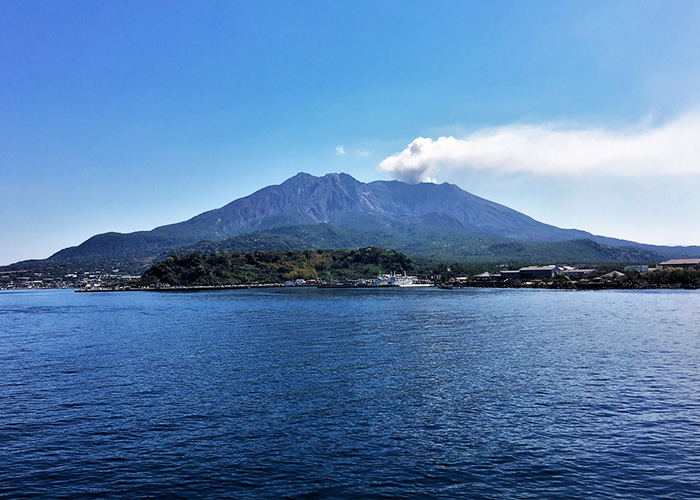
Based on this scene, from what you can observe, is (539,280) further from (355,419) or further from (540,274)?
(355,419)

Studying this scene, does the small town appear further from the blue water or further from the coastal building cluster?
the blue water

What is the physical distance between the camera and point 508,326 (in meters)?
51.1

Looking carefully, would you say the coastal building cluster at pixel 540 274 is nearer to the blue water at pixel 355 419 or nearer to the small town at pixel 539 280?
the small town at pixel 539 280

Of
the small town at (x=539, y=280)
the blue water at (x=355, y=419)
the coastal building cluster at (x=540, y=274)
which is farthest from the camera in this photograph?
the coastal building cluster at (x=540, y=274)

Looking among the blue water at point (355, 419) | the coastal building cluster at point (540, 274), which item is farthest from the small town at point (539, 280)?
the blue water at point (355, 419)

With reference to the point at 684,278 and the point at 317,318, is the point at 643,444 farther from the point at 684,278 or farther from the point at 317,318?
the point at 684,278

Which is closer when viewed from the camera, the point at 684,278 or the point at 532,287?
the point at 684,278

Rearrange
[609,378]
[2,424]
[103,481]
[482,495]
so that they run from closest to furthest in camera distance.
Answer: [482,495], [103,481], [2,424], [609,378]

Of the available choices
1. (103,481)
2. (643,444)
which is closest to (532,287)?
(643,444)

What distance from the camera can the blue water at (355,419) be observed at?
45.0ft

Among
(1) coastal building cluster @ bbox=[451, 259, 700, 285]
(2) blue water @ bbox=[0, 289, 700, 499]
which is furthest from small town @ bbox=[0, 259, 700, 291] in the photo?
(2) blue water @ bbox=[0, 289, 700, 499]

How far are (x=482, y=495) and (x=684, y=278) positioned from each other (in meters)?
145

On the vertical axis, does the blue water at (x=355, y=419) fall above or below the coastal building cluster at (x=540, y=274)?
below

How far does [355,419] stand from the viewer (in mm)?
19203
